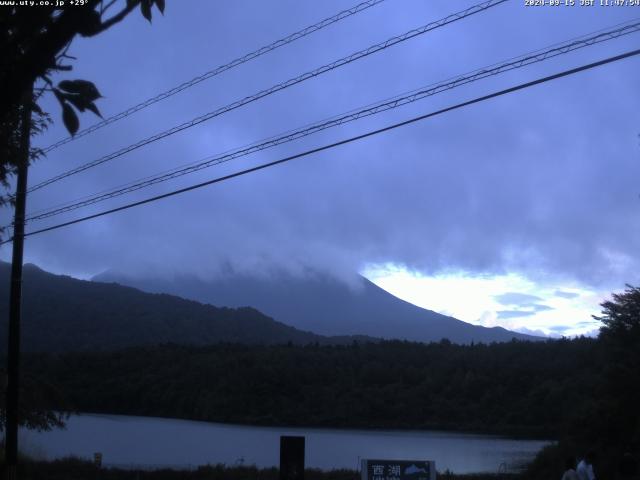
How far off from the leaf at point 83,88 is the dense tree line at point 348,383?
4206 cm

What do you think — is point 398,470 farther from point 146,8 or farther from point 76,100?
point 146,8

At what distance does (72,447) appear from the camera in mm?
39938

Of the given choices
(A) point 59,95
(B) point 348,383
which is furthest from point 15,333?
(B) point 348,383

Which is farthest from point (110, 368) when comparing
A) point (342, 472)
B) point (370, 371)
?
point (342, 472)

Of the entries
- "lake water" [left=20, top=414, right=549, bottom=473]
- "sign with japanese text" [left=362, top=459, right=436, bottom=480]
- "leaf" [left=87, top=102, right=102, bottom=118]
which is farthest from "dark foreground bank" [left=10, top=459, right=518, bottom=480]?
"leaf" [left=87, top=102, right=102, bottom=118]

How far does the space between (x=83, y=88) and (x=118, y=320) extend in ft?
307

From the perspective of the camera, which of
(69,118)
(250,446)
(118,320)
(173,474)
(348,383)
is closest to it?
(69,118)

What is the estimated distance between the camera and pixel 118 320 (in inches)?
3698

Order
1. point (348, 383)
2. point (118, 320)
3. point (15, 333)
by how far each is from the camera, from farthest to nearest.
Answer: point (118, 320)
point (348, 383)
point (15, 333)

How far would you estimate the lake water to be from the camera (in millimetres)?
32969

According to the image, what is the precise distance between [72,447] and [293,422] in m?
18.8

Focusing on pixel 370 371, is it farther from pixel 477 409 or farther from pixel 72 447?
pixel 72 447

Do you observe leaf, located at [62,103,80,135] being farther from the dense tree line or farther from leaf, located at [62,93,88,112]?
the dense tree line

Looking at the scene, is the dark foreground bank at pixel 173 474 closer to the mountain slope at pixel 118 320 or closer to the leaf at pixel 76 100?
the leaf at pixel 76 100
